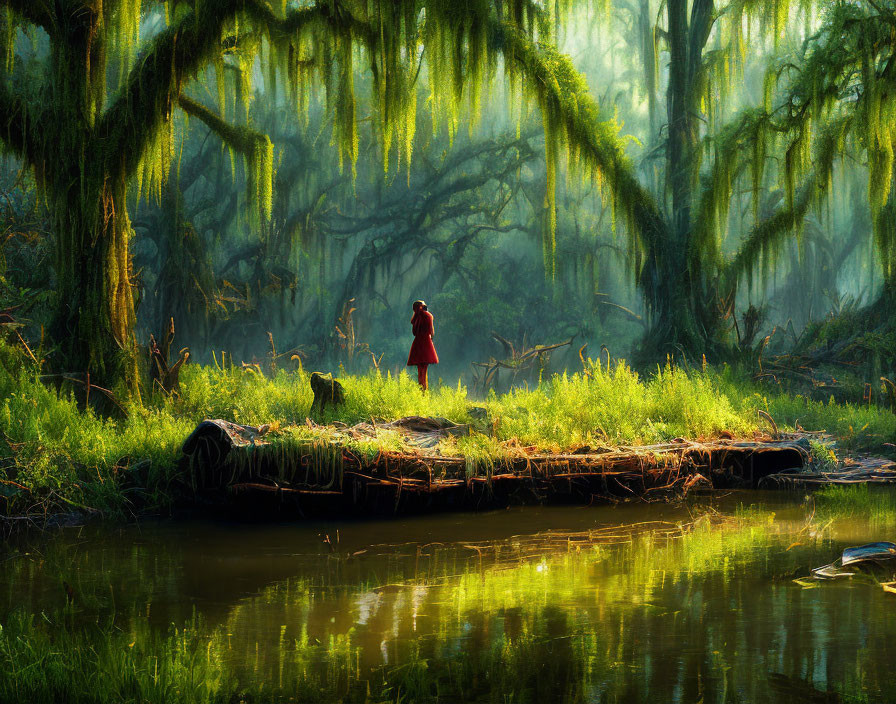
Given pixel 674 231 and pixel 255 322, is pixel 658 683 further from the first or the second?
pixel 255 322

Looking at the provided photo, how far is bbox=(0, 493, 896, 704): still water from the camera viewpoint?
3.92 meters

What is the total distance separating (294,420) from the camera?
34.0 feet

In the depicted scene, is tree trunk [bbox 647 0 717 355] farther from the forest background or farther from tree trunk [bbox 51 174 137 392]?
tree trunk [bbox 51 174 137 392]

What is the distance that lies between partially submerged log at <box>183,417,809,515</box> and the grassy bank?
193mm

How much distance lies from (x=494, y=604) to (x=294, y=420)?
565cm

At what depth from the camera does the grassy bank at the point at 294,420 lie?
7.94 m

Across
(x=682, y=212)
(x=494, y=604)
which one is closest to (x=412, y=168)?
(x=682, y=212)

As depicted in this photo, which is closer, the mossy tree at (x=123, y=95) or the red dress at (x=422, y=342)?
the mossy tree at (x=123, y=95)

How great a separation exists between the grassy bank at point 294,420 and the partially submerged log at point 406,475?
0.63 feet

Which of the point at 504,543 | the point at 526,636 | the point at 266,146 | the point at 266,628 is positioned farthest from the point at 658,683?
the point at 266,146

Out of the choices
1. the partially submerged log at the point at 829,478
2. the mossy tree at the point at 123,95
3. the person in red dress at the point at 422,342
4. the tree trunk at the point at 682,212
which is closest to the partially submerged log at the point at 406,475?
the partially submerged log at the point at 829,478

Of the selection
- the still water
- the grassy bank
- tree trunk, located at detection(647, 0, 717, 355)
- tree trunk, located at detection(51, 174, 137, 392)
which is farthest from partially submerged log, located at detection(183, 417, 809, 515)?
tree trunk, located at detection(647, 0, 717, 355)

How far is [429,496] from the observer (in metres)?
8.30

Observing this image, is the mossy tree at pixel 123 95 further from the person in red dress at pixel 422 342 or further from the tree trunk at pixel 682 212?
the tree trunk at pixel 682 212
